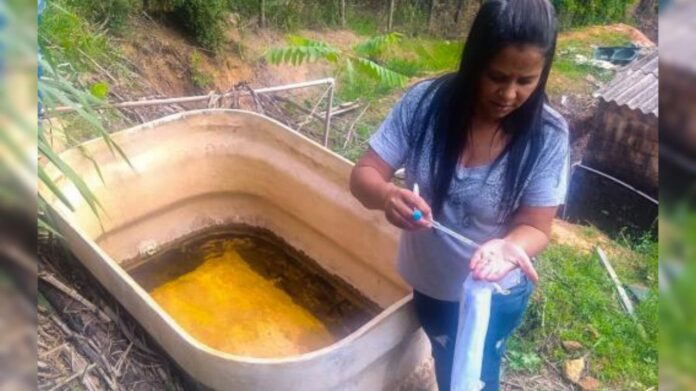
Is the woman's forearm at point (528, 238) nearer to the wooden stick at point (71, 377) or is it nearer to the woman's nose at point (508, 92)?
the woman's nose at point (508, 92)

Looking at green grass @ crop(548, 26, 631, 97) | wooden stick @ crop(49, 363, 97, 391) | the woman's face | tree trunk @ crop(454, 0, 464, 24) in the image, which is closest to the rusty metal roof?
green grass @ crop(548, 26, 631, 97)

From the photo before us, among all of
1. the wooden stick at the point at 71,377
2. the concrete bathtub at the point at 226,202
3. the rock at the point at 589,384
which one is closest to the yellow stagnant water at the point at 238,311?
the concrete bathtub at the point at 226,202

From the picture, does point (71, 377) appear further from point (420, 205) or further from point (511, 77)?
point (511, 77)

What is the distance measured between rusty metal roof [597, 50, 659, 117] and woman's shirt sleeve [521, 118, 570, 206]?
166 inches

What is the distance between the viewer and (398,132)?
48.7 inches

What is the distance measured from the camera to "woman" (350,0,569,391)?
1006 mm

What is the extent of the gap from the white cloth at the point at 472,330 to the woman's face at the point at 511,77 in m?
0.32

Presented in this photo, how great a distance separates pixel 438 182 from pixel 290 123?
2226 mm

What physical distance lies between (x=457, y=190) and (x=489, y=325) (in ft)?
0.96

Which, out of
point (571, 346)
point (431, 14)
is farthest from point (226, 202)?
point (431, 14)

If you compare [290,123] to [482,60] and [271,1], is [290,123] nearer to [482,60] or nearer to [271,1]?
[271,1]

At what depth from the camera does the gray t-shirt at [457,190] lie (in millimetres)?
1151

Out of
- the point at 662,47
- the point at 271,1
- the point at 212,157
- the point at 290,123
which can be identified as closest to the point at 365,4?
the point at 271,1

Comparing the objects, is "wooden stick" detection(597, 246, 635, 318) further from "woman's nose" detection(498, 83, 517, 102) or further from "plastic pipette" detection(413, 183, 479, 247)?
"woman's nose" detection(498, 83, 517, 102)
